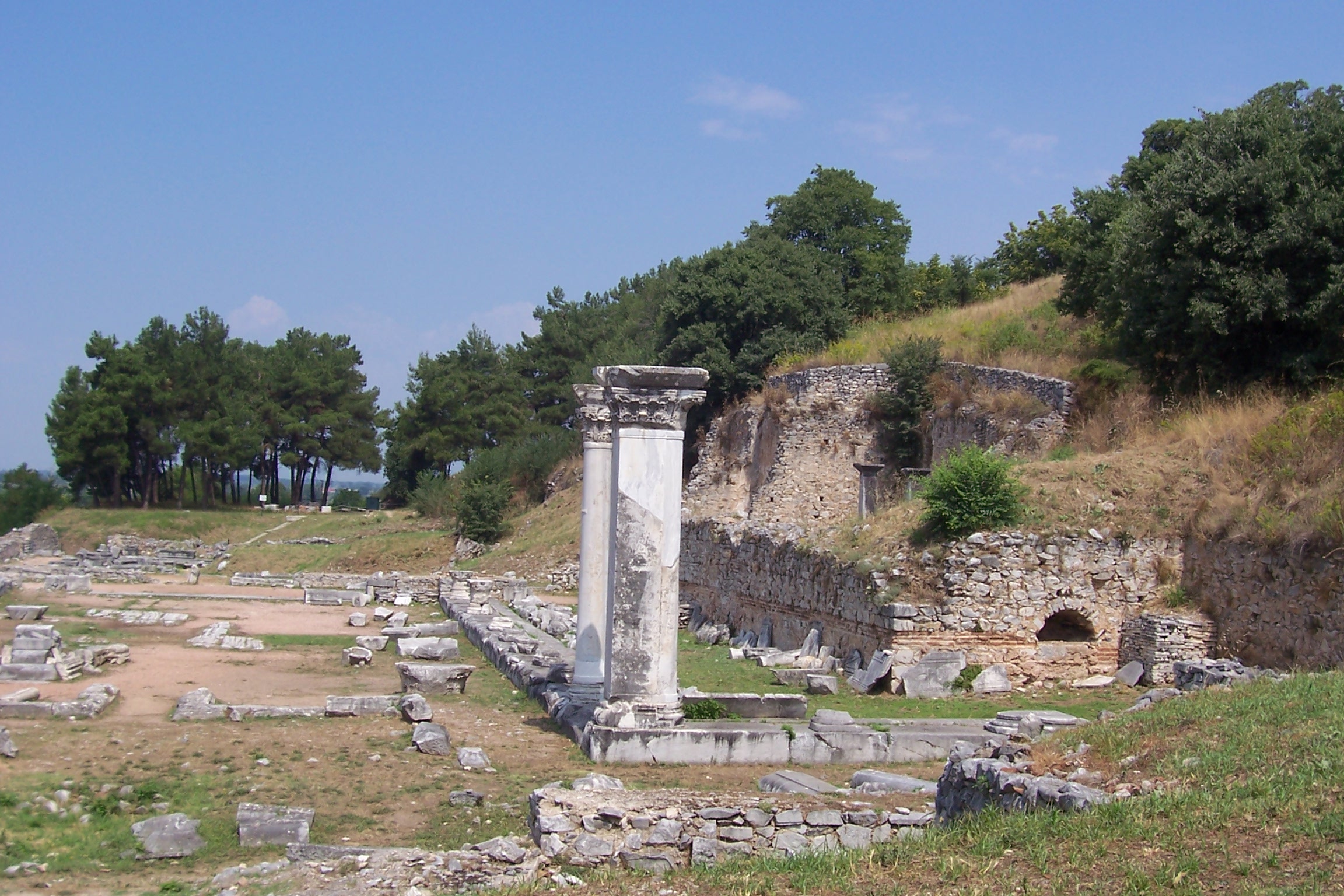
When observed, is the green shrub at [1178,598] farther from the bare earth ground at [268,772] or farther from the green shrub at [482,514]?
the green shrub at [482,514]

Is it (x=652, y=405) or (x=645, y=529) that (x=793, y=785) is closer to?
(x=645, y=529)

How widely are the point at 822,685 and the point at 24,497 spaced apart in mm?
55524

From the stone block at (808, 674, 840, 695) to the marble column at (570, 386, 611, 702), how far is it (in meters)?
3.18

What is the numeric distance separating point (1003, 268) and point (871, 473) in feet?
79.0

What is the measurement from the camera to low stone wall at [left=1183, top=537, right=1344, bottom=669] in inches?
563

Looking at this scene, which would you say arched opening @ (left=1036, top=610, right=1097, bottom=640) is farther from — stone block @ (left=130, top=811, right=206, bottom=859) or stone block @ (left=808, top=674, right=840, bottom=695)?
stone block @ (left=130, top=811, right=206, bottom=859)

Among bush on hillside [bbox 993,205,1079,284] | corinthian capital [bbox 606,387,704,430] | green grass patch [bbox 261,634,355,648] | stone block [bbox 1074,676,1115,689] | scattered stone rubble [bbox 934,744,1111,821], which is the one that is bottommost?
green grass patch [bbox 261,634,355,648]

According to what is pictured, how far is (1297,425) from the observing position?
16.8 metres

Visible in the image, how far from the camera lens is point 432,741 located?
12.7m

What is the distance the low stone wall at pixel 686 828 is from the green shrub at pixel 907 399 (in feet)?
80.4

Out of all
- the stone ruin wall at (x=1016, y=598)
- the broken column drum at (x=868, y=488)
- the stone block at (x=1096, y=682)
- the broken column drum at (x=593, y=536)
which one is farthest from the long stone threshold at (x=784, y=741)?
the broken column drum at (x=868, y=488)

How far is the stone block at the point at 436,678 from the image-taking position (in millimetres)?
16984

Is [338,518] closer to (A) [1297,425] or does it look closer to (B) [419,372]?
(B) [419,372]

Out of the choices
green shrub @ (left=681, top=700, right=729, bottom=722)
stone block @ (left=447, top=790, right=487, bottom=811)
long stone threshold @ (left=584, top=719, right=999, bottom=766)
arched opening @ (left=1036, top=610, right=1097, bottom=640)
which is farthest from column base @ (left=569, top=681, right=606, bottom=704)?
arched opening @ (left=1036, top=610, right=1097, bottom=640)
